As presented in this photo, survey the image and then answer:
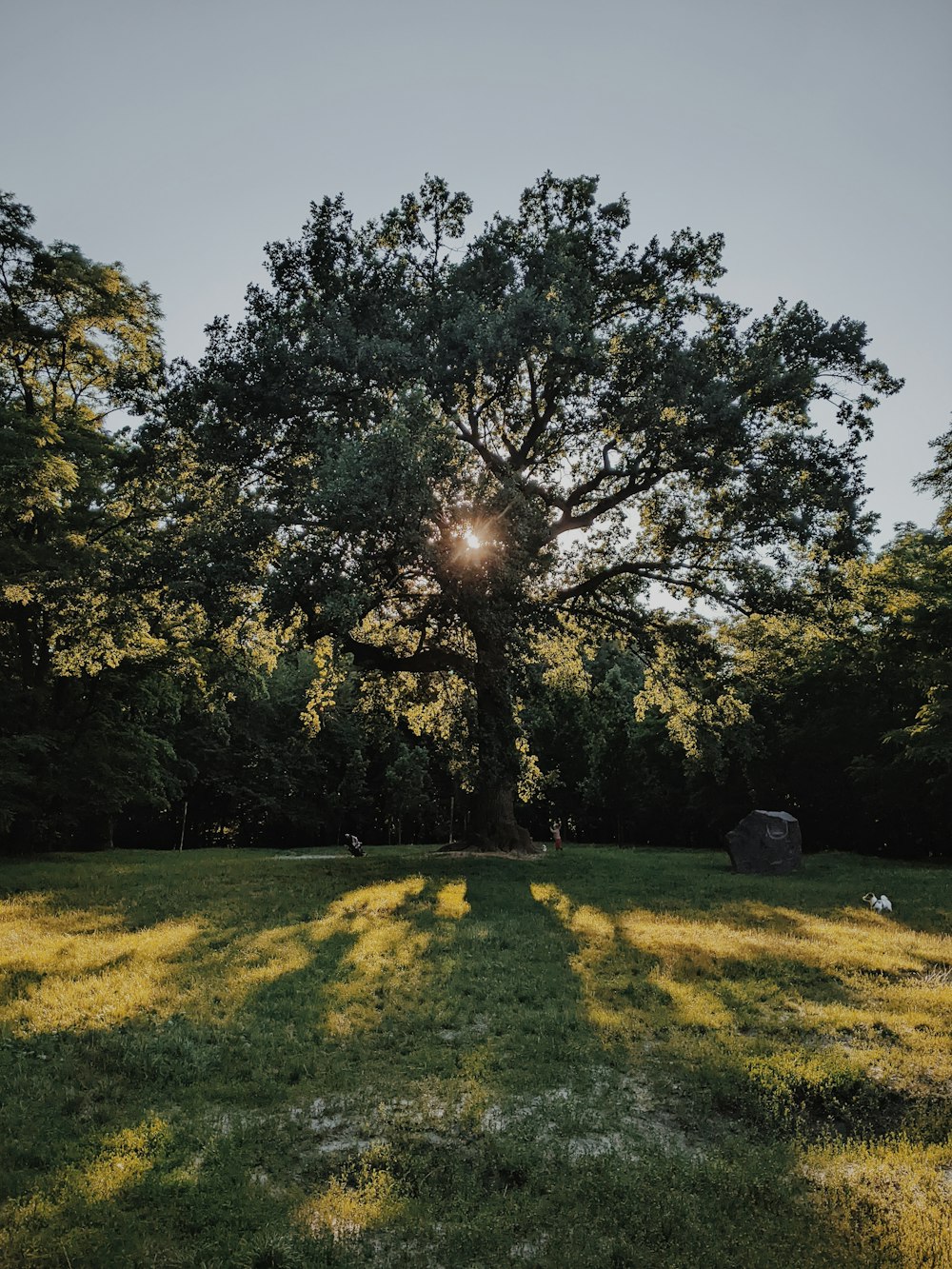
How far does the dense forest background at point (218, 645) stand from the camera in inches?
702

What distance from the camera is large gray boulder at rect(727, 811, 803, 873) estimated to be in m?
23.6

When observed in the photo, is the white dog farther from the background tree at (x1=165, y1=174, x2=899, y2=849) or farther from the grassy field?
the background tree at (x1=165, y1=174, x2=899, y2=849)

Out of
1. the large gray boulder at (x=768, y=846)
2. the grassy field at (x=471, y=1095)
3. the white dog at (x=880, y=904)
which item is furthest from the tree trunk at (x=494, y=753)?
the white dog at (x=880, y=904)

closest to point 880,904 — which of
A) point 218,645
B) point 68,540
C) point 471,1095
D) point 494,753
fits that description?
point 494,753

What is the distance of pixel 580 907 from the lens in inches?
628

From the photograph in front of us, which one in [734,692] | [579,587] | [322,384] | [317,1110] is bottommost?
[317,1110]

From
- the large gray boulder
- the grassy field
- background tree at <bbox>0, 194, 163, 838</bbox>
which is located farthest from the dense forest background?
the grassy field

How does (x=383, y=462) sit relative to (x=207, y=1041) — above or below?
above

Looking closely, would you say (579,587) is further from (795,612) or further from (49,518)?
(49,518)

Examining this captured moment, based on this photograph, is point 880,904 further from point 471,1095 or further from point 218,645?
point 218,645

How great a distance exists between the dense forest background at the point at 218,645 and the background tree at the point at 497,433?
2.32ft

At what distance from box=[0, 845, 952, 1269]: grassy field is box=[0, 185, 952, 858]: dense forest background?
7595 millimetres

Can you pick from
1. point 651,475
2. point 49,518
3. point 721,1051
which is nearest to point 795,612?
point 651,475

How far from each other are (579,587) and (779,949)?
1335 cm
